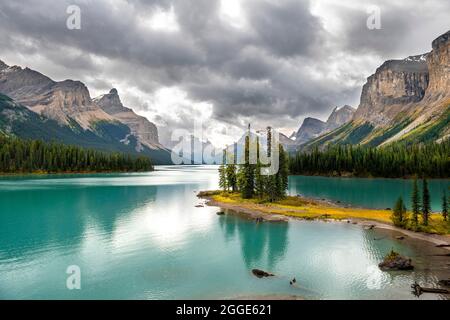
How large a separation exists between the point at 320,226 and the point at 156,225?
124ft

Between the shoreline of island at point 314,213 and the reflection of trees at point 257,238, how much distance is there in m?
5.97

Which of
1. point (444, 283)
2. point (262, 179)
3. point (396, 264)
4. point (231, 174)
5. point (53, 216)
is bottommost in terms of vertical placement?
point (444, 283)

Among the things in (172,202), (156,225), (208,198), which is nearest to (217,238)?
(156,225)

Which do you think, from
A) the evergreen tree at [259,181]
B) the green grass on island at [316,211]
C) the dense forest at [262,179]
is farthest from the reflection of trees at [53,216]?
the evergreen tree at [259,181]

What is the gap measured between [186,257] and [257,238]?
1827 centimetres

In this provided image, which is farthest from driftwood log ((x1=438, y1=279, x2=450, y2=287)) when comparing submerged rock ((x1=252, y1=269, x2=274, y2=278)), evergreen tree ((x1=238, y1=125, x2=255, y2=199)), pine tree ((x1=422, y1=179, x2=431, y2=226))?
evergreen tree ((x1=238, y1=125, x2=255, y2=199))

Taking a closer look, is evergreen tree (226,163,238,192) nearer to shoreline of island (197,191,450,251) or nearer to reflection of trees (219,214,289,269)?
shoreline of island (197,191,450,251)

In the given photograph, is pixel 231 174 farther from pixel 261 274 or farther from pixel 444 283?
pixel 444 283

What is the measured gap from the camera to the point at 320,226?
7312cm

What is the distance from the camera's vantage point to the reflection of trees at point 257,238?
50.0 m

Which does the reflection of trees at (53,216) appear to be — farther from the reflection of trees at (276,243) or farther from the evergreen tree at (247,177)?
the evergreen tree at (247,177)

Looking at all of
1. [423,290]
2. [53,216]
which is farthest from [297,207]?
[53,216]

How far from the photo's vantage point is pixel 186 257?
50094 millimetres
